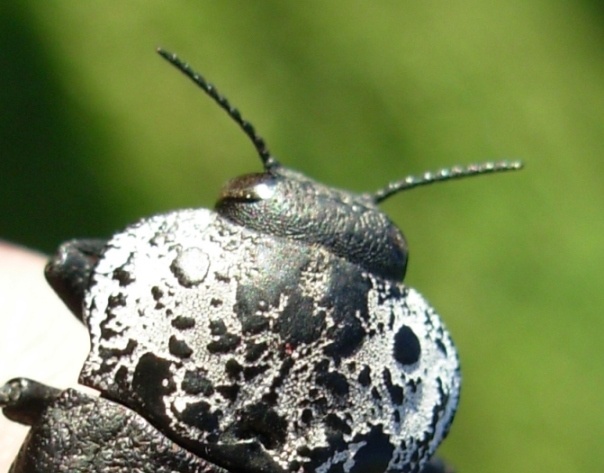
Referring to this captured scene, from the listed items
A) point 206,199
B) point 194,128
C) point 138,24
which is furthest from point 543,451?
point 138,24

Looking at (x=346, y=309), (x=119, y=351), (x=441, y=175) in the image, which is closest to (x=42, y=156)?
(x=441, y=175)

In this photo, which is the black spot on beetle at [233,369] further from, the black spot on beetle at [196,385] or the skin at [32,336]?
the skin at [32,336]

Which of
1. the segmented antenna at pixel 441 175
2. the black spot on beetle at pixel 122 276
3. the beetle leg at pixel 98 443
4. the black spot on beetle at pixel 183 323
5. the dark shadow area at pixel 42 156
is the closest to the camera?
the beetle leg at pixel 98 443

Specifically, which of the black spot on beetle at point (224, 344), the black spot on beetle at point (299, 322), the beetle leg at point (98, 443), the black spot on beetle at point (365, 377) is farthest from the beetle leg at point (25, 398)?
the black spot on beetle at point (365, 377)

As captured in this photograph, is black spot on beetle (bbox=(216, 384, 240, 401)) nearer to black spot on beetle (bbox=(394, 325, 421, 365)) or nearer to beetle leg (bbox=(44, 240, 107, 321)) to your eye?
black spot on beetle (bbox=(394, 325, 421, 365))

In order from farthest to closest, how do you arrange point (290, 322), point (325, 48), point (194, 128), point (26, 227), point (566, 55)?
point (566, 55) < point (325, 48) < point (194, 128) < point (26, 227) < point (290, 322)

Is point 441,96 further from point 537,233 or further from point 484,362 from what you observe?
point 484,362
